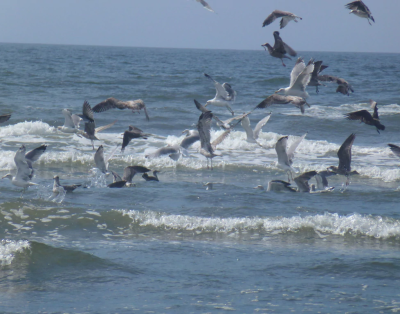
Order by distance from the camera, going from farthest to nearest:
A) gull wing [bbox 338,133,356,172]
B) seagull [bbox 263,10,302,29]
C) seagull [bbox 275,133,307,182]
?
1. seagull [bbox 275,133,307,182]
2. gull wing [bbox 338,133,356,172]
3. seagull [bbox 263,10,302,29]

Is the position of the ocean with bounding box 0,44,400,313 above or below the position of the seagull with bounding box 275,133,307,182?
below

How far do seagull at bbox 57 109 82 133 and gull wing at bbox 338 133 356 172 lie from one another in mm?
4641

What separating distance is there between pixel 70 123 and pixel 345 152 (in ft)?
15.8

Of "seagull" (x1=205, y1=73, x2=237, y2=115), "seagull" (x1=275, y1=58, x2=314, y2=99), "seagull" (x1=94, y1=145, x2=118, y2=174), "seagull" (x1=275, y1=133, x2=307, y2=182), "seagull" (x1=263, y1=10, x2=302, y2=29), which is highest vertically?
"seagull" (x1=263, y1=10, x2=302, y2=29)

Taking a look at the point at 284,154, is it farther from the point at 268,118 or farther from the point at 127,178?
the point at 127,178

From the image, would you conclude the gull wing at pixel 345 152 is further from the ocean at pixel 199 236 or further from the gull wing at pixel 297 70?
the gull wing at pixel 297 70

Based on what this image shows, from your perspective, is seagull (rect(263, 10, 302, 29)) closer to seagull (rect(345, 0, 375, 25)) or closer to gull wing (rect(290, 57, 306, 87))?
gull wing (rect(290, 57, 306, 87))

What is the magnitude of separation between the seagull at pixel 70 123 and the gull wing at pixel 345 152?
183 inches

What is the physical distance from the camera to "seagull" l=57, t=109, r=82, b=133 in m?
9.72

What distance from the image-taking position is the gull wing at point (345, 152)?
820cm

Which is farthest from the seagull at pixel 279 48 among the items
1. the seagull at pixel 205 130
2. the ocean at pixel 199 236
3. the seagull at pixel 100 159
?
the seagull at pixel 100 159

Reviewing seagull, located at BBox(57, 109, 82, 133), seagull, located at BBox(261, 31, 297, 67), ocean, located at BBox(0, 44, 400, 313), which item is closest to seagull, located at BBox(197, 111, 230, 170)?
ocean, located at BBox(0, 44, 400, 313)

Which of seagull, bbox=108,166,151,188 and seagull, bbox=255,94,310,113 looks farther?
seagull, bbox=108,166,151,188

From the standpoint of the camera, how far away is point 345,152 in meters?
8.29
